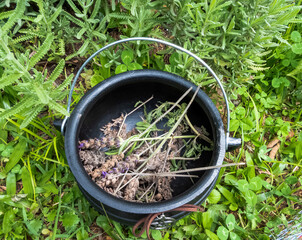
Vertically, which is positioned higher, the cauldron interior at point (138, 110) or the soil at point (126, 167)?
the cauldron interior at point (138, 110)

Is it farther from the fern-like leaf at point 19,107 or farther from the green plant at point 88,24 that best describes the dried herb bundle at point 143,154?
the green plant at point 88,24

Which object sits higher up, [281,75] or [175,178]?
[281,75]

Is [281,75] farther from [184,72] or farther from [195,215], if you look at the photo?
[195,215]

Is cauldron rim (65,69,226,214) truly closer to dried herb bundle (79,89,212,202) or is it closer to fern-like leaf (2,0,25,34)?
dried herb bundle (79,89,212,202)

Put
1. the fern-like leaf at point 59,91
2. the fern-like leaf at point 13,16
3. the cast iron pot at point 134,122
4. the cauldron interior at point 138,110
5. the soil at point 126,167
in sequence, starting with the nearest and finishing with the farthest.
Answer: the fern-like leaf at point 13,16 < the cast iron pot at point 134,122 < the fern-like leaf at point 59,91 < the soil at point 126,167 < the cauldron interior at point 138,110

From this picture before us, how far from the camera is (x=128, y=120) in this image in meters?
1.70

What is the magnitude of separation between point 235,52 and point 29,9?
1380mm

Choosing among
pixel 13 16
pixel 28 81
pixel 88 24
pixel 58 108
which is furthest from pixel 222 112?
pixel 13 16

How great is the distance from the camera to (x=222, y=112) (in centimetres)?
197

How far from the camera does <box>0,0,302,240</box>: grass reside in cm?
151

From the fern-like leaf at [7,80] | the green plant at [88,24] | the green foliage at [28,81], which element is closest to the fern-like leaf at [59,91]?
the green foliage at [28,81]

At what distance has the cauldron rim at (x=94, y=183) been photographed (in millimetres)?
1148

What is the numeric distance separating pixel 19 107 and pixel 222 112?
1.33 metres

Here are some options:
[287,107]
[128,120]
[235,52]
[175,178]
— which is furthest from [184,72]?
[287,107]
